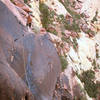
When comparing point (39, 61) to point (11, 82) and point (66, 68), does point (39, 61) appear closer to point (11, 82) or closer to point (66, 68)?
point (11, 82)

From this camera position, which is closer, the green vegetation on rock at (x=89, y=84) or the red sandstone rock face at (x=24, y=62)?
the red sandstone rock face at (x=24, y=62)

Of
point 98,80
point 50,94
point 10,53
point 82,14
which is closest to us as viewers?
point 10,53

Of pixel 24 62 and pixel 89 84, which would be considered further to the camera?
pixel 89 84

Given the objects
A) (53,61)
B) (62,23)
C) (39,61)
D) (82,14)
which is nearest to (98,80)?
(62,23)

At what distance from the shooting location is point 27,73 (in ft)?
17.8

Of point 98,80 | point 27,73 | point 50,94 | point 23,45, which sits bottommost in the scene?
point 98,80

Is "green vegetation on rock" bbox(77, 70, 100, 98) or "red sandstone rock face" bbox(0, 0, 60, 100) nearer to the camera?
"red sandstone rock face" bbox(0, 0, 60, 100)

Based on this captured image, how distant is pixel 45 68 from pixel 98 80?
365 inches

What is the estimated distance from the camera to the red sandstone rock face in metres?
4.10

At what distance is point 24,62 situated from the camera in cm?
544

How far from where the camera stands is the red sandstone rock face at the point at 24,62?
410cm

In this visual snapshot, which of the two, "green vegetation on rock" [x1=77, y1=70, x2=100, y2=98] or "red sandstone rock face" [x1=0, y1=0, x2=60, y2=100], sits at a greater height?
"red sandstone rock face" [x1=0, y1=0, x2=60, y2=100]

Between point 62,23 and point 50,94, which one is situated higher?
point 50,94

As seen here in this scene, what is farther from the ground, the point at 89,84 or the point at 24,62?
the point at 24,62
